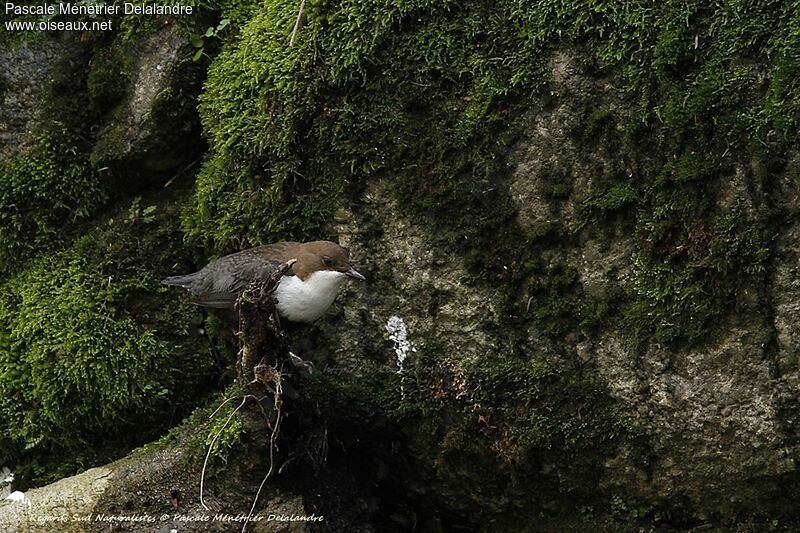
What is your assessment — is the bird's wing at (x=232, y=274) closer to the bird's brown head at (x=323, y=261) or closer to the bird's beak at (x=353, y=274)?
the bird's brown head at (x=323, y=261)

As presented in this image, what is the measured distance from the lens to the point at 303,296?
3861 mm

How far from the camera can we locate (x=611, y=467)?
11.9 ft

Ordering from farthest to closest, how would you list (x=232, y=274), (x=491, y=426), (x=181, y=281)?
(x=181, y=281)
(x=232, y=274)
(x=491, y=426)

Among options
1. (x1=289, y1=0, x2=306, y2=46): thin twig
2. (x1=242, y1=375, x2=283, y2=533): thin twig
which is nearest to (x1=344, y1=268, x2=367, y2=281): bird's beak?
(x1=242, y1=375, x2=283, y2=533): thin twig

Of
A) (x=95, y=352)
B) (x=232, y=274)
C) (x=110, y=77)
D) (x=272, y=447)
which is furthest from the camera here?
(x=110, y=77)

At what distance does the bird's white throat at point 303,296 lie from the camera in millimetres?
3832

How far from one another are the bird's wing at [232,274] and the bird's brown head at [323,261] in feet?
0.35

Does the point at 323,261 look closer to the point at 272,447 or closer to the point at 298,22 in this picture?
the point at 272,447

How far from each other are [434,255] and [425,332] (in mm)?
362

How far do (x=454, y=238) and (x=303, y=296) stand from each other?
0.74m

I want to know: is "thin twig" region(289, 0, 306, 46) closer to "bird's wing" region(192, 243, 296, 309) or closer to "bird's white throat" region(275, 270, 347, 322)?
"bird's wing" region(192, 243, 296, 309)

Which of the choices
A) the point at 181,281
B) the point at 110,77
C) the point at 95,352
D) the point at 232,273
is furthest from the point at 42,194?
the point at 232,273

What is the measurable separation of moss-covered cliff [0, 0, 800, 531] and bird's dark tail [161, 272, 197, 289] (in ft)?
0.76

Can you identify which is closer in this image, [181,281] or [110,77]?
[181,281]
